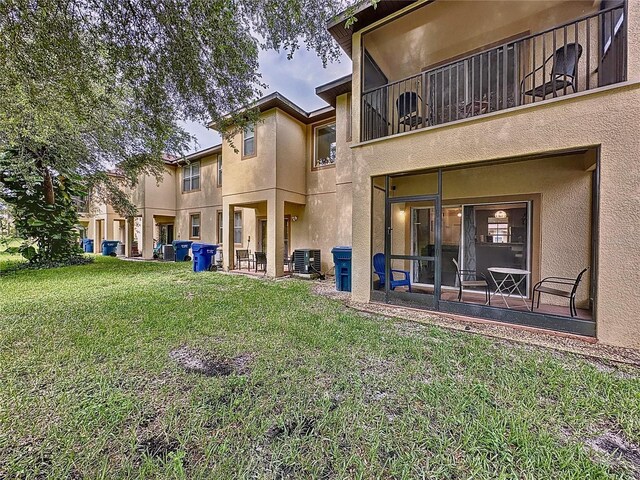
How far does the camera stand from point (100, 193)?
1419cm

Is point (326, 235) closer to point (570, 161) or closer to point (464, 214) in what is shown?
point (464, 214)

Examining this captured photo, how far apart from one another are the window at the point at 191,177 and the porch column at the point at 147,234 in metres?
2.53

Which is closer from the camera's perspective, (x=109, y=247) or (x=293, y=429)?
(x=293, y=429)

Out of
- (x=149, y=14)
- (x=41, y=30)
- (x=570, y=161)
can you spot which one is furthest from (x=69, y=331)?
(x=570, y=161)

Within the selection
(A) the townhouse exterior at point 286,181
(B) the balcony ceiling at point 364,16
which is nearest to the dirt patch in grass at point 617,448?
(B) the balcony ceiling at point 364,16

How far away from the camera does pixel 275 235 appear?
388 inches

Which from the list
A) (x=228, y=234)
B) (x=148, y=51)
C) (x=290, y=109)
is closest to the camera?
(x=148, y=51)

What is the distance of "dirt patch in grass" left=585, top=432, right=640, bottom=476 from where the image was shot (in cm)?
196

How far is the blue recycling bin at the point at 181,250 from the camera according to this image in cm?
1488

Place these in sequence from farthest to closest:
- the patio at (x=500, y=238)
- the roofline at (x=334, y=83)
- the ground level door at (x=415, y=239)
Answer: the roofline at (x=334, y=83) → the ground level door at (x=415, y=239) → the patio at (x=500, y=238)

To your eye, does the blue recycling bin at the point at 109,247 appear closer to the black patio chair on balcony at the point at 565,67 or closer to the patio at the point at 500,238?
the patio at the point at 500,238

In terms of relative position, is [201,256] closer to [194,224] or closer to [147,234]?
[194,224]

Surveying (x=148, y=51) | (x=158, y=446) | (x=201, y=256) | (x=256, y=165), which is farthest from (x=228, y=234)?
(x=158, y=446)

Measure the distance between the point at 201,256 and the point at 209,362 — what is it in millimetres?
8743
